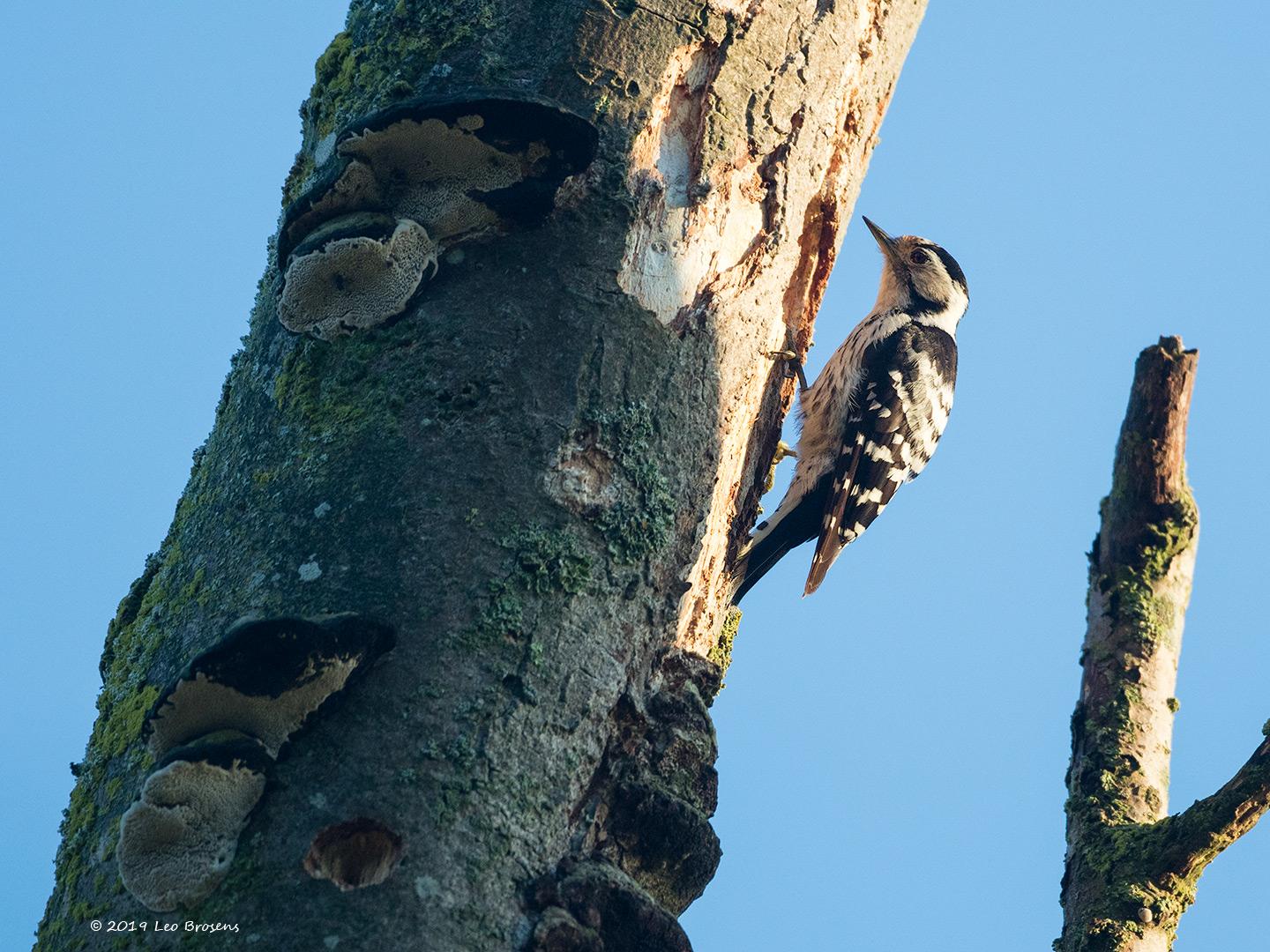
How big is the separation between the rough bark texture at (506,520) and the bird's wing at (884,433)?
7.92 ft

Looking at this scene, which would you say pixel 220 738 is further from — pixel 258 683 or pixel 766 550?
pixel 766 550

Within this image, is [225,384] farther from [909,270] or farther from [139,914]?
[909,270]

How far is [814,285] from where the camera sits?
10.2ft

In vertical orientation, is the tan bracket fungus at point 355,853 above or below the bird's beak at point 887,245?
below

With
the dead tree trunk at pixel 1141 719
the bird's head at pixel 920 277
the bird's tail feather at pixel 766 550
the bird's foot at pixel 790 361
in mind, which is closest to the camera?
the dead tree trunk at pixel 1141 719

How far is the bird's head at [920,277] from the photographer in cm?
631

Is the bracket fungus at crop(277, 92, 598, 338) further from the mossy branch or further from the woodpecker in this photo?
the woodpecker

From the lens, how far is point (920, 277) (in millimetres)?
6316

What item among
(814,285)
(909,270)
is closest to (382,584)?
(814,285)

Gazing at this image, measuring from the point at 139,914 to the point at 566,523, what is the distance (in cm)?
77

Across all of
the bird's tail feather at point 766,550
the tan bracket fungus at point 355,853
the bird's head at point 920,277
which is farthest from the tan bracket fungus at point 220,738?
the bird's head at point 920,277

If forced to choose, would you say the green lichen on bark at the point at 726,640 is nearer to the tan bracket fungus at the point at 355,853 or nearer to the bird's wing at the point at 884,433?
the tan bracket fungus at the point at 355,853

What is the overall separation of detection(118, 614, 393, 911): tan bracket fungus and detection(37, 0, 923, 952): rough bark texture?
1cm

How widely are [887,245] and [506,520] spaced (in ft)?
16.0
